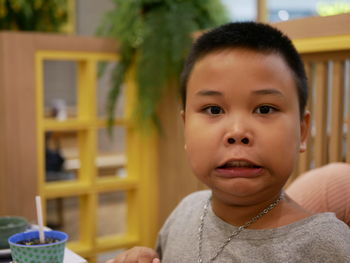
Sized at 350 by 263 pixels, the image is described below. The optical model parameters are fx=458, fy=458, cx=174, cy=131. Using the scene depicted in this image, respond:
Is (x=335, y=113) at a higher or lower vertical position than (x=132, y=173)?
higher

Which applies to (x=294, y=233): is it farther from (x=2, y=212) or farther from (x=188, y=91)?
(x=2, y=212)

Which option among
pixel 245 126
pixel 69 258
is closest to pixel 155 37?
pixel 69 258

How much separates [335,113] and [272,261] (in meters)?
0.83

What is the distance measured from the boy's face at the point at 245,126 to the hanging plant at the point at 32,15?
2.76m

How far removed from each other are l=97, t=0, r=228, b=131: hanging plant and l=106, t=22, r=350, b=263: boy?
1.28 meters

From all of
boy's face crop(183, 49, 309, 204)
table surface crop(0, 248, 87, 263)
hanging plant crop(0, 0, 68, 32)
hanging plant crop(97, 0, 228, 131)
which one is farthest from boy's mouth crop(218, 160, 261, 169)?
hanging plant crop(0, 0, 68, 32)

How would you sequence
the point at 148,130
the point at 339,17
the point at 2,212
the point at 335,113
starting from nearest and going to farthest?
the point at 339,17 < the point at 335,113 < the point at 2,212 < the point at 148,130

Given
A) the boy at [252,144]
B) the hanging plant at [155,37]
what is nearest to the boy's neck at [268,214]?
the boy at [252,144]

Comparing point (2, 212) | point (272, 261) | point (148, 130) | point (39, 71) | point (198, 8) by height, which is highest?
point (198, 8)

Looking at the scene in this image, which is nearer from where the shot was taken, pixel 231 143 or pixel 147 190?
pixel 231 143

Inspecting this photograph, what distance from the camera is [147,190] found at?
8.66 feet

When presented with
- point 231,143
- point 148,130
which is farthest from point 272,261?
point 148,130

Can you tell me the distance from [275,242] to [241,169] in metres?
0.16

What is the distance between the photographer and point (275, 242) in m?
0.86
